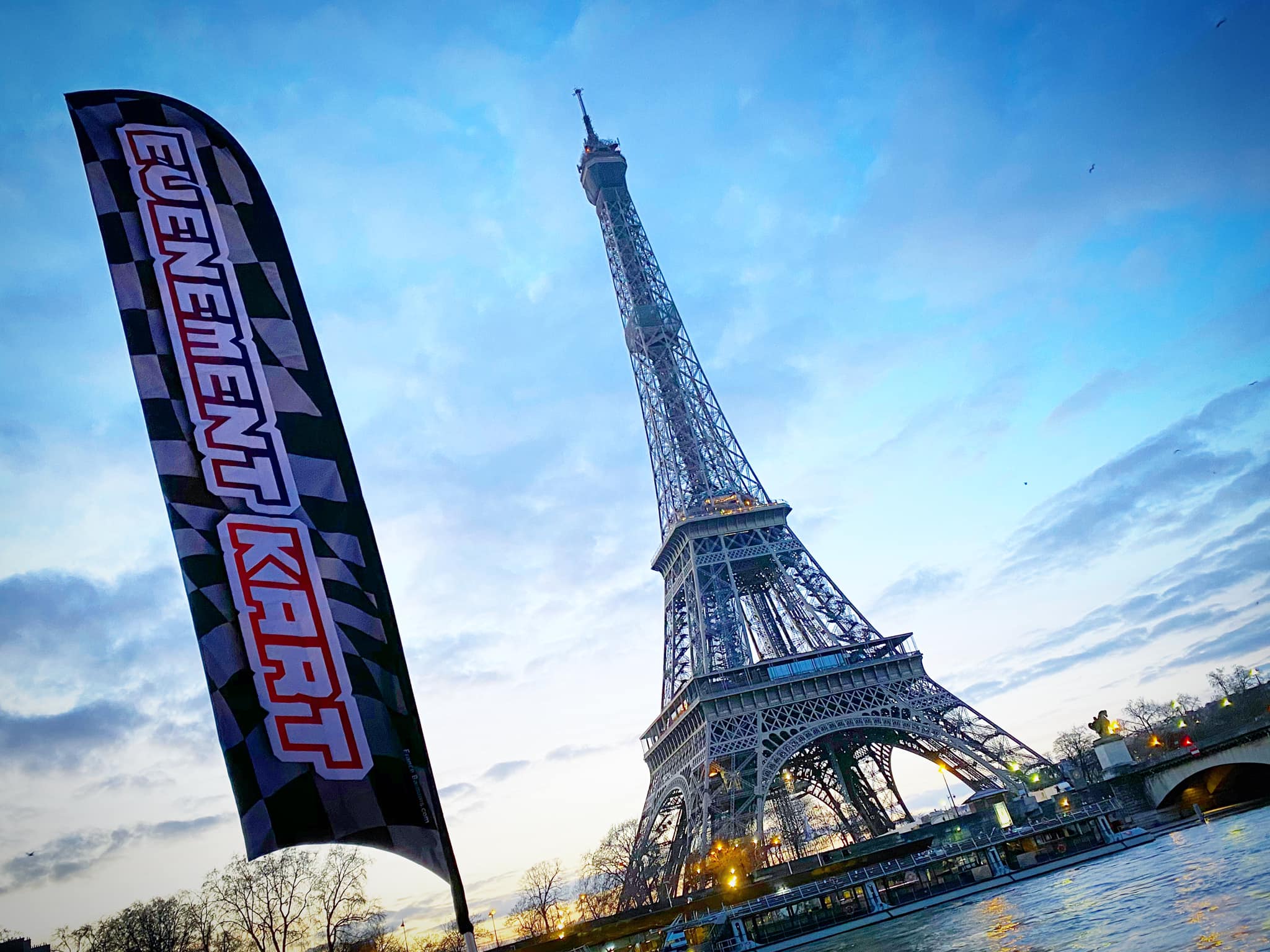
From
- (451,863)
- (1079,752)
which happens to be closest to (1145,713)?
(1079,752)

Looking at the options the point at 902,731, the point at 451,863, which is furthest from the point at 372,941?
the point at 451,863

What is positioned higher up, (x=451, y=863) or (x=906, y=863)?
(x=451, y=863)

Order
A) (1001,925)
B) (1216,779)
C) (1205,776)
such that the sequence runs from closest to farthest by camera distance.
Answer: (1001,925) < (1205,776) < (1216,779)

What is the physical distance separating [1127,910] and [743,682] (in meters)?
30.3

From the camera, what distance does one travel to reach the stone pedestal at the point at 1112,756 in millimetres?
51156

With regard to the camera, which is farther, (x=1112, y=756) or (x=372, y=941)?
(x=372, y=941)

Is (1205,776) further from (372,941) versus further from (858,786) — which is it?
(372,941)

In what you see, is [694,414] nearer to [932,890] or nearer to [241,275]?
[932,890]

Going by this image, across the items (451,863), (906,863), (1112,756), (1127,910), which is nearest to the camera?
(451,863)

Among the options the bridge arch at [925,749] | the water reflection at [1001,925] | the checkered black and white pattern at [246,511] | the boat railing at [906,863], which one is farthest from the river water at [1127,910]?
A: the checkered black and white pattern at [246,511]

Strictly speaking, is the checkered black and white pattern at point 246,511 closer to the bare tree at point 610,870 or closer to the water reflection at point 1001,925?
the water reflection at point 1001,925

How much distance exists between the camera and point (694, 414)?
209 feet

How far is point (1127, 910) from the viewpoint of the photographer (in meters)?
19.5

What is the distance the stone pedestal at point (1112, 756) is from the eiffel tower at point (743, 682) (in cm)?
853
